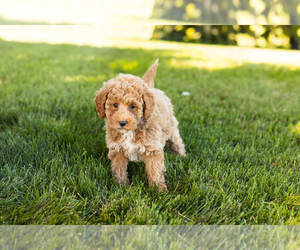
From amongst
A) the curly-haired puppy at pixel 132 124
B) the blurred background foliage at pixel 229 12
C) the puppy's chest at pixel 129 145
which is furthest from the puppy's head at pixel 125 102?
the blurred background foliage at pixel 229 12

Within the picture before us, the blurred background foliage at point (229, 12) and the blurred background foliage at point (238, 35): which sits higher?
the blurred background foliage at point (238, 35)

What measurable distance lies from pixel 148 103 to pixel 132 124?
25 cm

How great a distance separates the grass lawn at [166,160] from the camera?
2150 mm

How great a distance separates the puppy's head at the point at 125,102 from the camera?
226 cm

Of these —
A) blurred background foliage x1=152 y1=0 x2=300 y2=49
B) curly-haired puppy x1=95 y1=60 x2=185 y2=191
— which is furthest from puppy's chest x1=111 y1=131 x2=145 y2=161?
blurred background foliage x1=152 y1=0 x2=300 y2=49

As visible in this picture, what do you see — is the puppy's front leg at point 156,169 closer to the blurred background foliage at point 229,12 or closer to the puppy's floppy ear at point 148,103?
the puppy's floppy ear at point 148,103

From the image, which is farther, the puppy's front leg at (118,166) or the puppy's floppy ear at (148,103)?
the puppy's front leg at (118,166)

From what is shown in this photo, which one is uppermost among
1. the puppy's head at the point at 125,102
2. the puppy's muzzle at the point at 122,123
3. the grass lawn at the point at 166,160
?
the puppy's head at the point at 125,102

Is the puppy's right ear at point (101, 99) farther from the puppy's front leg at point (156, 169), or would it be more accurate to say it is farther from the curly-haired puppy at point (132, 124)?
the puppy's front leg at point (156, 169)

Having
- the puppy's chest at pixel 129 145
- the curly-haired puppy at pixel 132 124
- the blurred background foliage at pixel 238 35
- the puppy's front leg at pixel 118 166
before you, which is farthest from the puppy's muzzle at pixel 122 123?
the blurred background foliage at pixel 238 35

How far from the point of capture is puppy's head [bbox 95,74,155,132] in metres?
2.26

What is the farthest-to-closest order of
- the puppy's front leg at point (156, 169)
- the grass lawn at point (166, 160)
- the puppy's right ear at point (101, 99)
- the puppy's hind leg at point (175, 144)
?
1. the puppy's hind leg at point (175, 144)
2. the puppy's front leg at point (156, 169)
3. the puppy's right ear at point (101, 99)
4. the grass lawn at point (166, 160)

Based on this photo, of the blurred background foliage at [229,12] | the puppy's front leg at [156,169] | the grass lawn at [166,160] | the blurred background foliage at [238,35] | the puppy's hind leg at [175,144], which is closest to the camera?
the grass lawn at [166,160]

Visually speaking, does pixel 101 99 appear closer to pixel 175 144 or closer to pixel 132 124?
pixel 132 124
